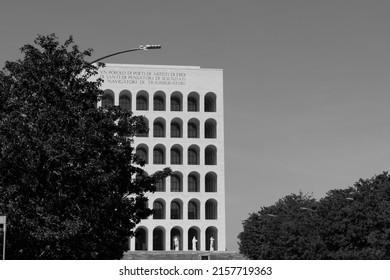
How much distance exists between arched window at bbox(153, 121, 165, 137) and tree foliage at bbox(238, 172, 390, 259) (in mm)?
47178

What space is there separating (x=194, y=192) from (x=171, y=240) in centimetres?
863

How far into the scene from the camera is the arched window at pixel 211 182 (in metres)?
124

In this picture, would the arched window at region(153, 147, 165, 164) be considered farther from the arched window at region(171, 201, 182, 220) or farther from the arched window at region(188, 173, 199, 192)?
the arched window at region(171, 201, 182, 220)

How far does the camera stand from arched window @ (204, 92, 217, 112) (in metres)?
128

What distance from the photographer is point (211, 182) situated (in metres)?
127

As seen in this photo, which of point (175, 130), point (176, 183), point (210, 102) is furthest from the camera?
point (210, 102)

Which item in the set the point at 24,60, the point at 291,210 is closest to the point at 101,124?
the point at 24,60

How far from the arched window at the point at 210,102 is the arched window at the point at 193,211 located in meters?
16.1

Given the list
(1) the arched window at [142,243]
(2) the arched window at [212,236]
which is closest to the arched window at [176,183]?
(2) the arched window at [212,236]

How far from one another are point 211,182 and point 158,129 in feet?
41.0

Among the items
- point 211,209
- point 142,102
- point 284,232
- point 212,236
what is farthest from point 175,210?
point 284,232

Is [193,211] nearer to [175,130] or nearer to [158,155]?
[158,155]

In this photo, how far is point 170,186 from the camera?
123 metres
